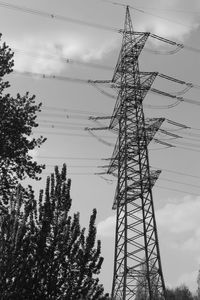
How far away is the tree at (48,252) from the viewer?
27.4 feet

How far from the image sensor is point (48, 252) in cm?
904

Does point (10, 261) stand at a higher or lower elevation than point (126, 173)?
lower

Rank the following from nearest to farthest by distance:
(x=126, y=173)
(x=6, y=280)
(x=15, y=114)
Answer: (x=6, y=280) → (x=15, y=114) → (x=126, y=173)

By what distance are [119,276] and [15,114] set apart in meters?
9.49

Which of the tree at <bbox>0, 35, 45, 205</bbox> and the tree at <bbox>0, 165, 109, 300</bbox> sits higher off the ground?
the tree at <bbox>0, 35, 45, 205</bbox>

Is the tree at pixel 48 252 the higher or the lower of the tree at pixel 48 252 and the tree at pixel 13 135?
the lower

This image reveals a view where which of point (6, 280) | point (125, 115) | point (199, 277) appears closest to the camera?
point (6, 280)

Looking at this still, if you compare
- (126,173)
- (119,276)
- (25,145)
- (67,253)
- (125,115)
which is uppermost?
(125,115)

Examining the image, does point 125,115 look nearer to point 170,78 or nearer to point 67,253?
point 170,78

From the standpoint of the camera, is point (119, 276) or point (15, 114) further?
point (119, 276)

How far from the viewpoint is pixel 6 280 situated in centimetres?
812

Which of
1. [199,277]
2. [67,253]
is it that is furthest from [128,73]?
[199,277]

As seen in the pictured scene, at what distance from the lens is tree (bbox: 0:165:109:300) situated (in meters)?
8.34

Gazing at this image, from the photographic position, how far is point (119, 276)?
21.0m
